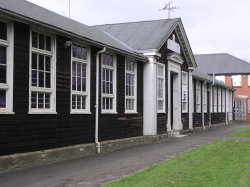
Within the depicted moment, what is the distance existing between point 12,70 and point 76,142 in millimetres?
3954

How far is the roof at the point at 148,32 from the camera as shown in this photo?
2145 centimetres

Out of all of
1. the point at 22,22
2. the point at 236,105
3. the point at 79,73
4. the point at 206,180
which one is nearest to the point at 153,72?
the point at 79,73

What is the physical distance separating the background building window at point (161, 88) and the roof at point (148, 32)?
4.20 feet

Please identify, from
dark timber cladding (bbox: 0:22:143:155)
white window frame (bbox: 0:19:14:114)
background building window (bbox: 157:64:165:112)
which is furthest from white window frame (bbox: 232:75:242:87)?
white window frame (bbox: 0:19:14:114)

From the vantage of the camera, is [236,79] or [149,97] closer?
[149,97]

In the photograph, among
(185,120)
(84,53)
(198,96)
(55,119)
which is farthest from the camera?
(198,96)

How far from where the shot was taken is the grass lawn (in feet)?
29.4

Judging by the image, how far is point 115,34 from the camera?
23734 mm

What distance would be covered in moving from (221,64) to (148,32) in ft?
124

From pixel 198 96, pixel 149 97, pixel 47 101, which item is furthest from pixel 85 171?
pixel 198 96

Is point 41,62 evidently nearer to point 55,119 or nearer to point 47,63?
point 47,63

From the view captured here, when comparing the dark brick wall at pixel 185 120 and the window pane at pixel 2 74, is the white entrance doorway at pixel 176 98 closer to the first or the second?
the dark brick wall at pixel 185 120

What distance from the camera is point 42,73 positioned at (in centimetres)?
1288

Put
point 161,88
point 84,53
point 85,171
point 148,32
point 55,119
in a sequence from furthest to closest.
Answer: point 148,32 → point 161,88 → point 84,53 → point 55,119 → point 85,171
